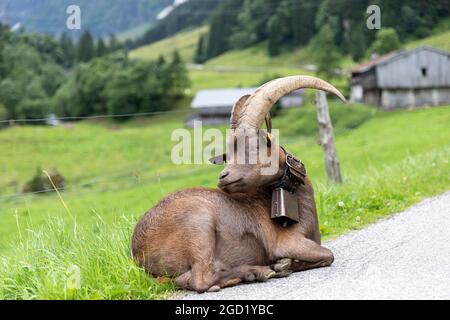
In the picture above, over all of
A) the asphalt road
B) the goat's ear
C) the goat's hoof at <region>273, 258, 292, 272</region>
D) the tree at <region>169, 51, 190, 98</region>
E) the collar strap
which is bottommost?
the tree at <region>169, 51, 190, 98</region>

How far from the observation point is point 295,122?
64.3 m

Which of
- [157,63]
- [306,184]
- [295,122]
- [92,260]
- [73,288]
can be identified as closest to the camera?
[73,288]

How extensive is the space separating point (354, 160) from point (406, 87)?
34.4m

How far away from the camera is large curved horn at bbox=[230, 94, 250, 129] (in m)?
7.15

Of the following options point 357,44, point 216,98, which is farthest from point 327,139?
point 357,44

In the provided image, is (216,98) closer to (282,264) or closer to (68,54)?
(68,54)

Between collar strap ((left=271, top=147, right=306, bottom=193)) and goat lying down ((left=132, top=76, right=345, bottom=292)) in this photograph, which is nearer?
goat lying down ((left=132, top=76, right=345, bottom=292))

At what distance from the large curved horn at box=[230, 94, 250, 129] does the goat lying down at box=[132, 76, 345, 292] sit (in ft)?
0.04

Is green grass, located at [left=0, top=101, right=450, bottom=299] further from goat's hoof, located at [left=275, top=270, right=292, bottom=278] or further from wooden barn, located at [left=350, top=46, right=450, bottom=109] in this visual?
wooden barn, located at [left=350, top=46, right=450, bottom=109]

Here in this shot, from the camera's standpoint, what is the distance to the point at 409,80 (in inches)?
2739

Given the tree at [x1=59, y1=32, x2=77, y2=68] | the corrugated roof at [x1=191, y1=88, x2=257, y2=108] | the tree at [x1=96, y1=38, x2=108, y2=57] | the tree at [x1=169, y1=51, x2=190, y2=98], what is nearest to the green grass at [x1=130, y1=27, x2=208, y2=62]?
the tree at [x1=59, y1=32, x2=77, y2=68]

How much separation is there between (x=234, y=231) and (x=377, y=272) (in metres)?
1.57

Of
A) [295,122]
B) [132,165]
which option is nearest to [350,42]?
[295,122]

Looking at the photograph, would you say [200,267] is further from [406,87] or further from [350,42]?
[350,42]
